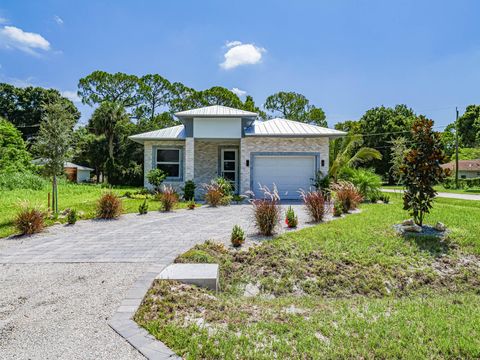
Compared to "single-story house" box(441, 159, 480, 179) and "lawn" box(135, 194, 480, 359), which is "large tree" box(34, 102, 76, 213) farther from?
"single-story house" box(441, 159, 480, 179)

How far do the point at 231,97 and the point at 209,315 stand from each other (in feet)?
107

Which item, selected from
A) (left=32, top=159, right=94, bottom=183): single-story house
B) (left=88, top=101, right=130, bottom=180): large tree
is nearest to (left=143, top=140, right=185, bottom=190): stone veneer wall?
(left=88, top=101, right=130, bottom=180): large tree

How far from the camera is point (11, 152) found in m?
26.6

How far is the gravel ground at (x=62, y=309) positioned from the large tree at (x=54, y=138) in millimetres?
5634

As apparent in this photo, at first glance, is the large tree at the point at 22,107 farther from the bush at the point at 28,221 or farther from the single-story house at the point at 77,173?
the bush at the point at 28,221

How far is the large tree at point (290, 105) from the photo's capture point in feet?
125

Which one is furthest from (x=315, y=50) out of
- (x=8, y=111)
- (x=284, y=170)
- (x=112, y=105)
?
(x=8, y=111)

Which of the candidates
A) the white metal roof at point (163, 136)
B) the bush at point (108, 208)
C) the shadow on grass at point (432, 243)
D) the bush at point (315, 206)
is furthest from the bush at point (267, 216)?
the white metal roof at point (163, 136)

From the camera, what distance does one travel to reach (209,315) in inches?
143

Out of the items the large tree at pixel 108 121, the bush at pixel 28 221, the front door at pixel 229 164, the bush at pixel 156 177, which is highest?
the large tree at pixel 108 121

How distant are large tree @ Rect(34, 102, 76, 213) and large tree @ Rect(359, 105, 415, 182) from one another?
3471cm

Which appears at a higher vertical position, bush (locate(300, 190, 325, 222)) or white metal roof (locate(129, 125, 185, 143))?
white metal roof (locate(129, 125, 185, 143))

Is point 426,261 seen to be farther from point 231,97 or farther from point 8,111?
point 8,111

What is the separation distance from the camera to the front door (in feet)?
59.7
